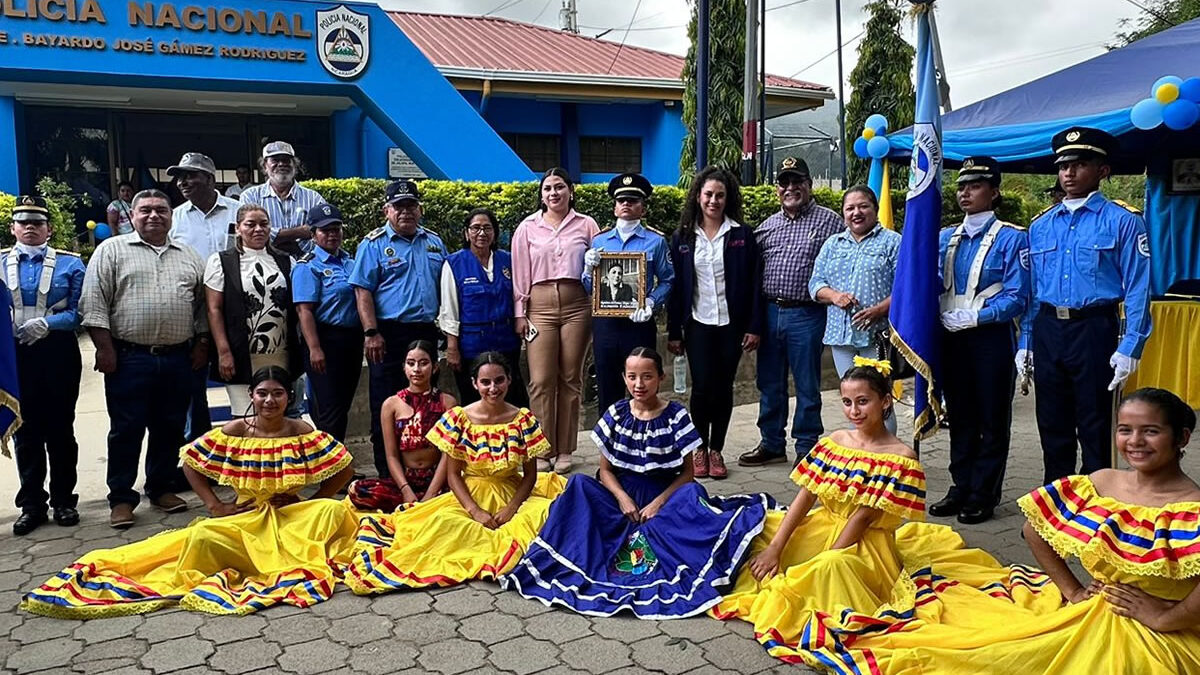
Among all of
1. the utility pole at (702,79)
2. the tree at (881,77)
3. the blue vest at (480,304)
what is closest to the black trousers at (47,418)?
the blue vest at (480,304)

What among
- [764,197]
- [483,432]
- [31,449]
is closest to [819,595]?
[483,432]

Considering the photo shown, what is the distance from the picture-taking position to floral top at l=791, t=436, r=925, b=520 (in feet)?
11.8

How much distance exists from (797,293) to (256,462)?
3.13m

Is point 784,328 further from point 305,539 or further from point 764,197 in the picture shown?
point 764,197

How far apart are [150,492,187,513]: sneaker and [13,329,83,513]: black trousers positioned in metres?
0.41

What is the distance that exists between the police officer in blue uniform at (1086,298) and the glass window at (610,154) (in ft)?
37.6

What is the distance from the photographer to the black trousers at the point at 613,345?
5.65 metres

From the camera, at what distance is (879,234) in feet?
17.7

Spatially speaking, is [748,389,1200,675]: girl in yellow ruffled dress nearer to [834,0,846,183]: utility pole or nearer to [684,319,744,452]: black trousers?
[684,319,744,452]: black trousers

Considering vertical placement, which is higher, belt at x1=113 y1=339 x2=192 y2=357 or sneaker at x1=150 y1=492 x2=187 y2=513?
belt at x1=113 y1=339 x2=192 y2=357

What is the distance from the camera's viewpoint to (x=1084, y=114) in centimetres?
526

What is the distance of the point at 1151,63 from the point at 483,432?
4383 mm

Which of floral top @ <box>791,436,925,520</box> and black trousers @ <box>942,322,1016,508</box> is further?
black trousers @ <box>942,322,1016,508</box>

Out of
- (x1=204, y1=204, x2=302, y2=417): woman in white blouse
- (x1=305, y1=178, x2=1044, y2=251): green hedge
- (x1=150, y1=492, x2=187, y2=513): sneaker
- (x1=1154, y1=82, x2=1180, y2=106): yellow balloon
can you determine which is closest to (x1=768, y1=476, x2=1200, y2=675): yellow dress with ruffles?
(x1=1154, y1=82, x2=1180, y2=106): yellow balloon
